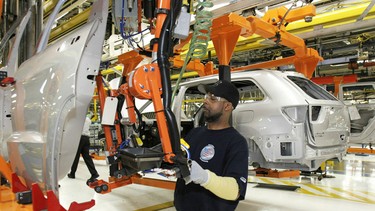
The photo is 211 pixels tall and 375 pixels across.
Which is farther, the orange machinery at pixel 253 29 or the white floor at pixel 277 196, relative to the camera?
the white floor at pixel 277 196

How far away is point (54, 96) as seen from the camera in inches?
77.5

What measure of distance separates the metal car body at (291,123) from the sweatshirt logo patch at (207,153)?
2.23m

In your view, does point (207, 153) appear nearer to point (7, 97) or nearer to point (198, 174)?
point (198, 174)

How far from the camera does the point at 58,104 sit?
1.92 m

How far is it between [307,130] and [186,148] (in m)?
2.55

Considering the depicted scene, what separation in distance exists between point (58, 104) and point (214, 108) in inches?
40.3

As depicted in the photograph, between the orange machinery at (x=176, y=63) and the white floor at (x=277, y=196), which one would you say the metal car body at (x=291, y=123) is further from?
the white floor at (x=277, y=196)

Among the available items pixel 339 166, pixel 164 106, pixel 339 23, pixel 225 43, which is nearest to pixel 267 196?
pixel 225 43

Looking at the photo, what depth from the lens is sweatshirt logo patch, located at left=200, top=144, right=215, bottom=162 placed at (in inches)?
82.0

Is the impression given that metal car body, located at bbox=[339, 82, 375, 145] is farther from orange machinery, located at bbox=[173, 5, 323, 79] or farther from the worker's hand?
the worker's hand

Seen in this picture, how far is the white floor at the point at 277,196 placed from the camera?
15.3 ft

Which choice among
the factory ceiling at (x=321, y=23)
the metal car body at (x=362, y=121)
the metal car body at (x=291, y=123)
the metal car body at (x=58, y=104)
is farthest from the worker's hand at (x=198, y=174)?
the metal car body at (x=362, y=121)

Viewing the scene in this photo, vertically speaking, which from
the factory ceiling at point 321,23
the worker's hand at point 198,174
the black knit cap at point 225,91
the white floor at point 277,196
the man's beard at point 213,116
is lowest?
the white floor at point 277,196

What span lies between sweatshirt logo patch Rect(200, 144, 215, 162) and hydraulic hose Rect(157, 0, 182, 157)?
0.29 meters
